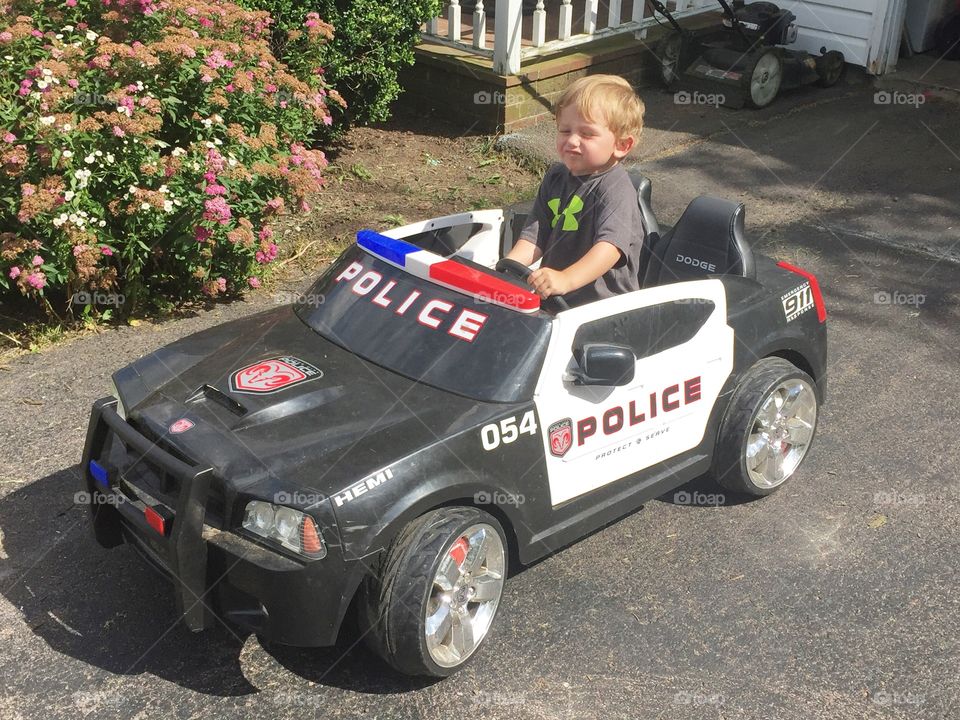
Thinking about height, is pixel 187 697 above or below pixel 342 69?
below

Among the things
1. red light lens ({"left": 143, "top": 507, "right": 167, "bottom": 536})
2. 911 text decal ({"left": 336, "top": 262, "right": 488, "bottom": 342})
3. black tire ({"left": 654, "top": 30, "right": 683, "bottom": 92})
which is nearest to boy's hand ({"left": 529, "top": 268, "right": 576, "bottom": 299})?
911 text decal ({"left": 336, "top": 262, "right": 488, "bottom": 342})

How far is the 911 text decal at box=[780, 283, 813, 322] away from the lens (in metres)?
5.21

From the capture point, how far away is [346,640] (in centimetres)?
430

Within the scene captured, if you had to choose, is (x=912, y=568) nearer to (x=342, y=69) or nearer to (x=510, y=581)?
(x=510, y=581)

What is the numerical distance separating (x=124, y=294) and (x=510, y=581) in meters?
3.47

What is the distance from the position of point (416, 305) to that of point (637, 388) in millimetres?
1015

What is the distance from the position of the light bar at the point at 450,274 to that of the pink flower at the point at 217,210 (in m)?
1.78

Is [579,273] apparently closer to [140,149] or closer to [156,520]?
[156,520]

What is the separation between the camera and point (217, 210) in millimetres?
6309

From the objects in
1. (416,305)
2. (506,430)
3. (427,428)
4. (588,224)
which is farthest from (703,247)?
(427,428)

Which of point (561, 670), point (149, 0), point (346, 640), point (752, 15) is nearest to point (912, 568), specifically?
point (561, 670)

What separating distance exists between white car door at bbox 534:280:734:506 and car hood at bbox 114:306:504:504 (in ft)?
1.14

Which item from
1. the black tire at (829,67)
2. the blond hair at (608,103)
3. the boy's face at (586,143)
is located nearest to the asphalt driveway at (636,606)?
the boy's face at (586,143)

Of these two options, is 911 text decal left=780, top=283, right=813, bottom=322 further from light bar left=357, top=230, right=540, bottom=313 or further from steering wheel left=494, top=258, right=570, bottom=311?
light bar left=357, top=230, right=540, bottom=313
